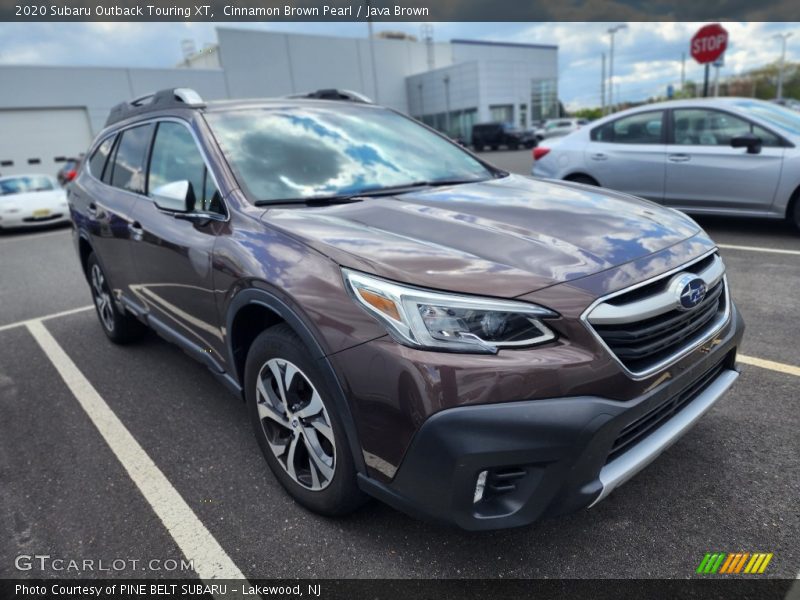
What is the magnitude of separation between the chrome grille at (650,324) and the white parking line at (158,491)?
5.23 ft

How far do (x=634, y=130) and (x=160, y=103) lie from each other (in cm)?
576

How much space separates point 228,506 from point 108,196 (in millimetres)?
2629

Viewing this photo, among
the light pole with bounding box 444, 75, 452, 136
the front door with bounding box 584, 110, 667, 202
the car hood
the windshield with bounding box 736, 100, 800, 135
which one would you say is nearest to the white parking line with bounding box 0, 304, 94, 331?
the car hood

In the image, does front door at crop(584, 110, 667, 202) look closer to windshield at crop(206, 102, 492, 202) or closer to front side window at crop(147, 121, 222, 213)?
windshield at crop(206, 102, 492, 202)

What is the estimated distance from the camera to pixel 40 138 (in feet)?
112

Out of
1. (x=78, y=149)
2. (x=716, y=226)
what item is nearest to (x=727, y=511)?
(x=716, y=226)

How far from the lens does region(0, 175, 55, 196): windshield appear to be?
13.3 m

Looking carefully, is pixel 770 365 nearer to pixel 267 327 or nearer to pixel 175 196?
pixel 267 327

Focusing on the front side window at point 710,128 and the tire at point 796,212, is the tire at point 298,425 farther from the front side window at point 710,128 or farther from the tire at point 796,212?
→ the tire at point 796,212

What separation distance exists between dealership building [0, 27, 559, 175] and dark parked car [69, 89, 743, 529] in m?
36.8

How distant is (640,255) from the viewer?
81.4 inches

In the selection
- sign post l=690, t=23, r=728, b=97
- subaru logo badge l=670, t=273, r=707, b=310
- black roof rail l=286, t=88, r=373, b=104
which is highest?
sign post l=690, t=23, r=728, b=97

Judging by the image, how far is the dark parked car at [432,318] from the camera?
1.74 m

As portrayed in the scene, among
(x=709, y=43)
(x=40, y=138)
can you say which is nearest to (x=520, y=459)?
(x=709, y=43)
